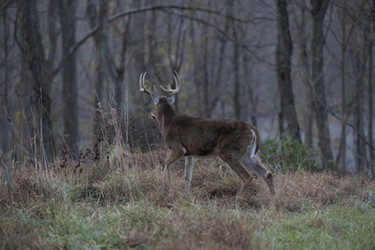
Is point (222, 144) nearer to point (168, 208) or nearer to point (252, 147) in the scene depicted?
point (252, 147)

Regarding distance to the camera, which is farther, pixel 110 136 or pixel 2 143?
pixel 110 136

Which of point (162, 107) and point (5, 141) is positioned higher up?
point (162, 107)

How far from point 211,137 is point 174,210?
1.93m

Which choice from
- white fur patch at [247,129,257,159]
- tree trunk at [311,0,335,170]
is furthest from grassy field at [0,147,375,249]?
tree trunk at [311,0,335,170]

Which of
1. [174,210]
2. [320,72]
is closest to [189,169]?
[174,210]

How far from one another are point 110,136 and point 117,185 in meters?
1.65

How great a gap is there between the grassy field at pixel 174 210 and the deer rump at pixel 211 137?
21.6 inches

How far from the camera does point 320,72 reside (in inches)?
535

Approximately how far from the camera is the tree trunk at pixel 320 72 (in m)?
13.5

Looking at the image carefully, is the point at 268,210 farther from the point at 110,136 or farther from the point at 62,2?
the point at 62,2

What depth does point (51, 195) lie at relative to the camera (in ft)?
24.2

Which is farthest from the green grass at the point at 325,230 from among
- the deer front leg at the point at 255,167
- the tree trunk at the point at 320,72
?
the tree trunk at the point at 320,72

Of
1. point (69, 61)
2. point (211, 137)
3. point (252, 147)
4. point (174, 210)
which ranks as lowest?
point (174, 210)

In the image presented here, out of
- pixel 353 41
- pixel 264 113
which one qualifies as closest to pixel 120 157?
pixel 353 41
